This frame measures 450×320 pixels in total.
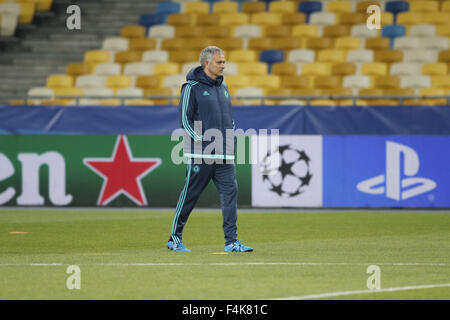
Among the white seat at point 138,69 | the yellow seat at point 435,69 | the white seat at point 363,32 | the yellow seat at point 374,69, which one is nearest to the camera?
the yellow seat at point 435,69

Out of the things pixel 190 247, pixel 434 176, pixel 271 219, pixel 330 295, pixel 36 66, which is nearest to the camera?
pixel 330 295

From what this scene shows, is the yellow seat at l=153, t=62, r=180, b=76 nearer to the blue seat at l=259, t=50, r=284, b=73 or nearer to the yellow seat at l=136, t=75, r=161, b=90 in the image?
the yellow seat at l=136, t=75, r=161, b=90

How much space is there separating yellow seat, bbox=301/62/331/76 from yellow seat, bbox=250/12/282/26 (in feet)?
9.04

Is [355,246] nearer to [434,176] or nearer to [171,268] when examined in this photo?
[171,268]

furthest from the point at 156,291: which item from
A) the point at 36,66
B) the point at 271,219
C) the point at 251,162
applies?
the point at 36,66

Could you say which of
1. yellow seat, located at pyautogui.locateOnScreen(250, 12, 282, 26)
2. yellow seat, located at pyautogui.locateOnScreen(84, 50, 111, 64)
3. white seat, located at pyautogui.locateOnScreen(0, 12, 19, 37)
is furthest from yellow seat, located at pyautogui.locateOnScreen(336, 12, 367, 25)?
white seat, located at pyautogui.locateOnScreen(0, 12, 19, 37)

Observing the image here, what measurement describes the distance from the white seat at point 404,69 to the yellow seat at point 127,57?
22.4ft

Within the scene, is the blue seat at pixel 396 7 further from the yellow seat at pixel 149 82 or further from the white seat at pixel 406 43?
the yellow seat at pixel 149 82

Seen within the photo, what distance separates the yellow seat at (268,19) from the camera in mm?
25047

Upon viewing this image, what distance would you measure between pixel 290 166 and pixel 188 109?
308 inches

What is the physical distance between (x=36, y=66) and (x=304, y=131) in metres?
10.2

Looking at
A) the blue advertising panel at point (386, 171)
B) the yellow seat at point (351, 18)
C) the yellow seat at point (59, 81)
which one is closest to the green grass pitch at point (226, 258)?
the blue advertising panel at point (386, 171)

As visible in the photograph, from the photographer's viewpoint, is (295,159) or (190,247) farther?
(295,159)

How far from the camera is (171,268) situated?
9.15m
